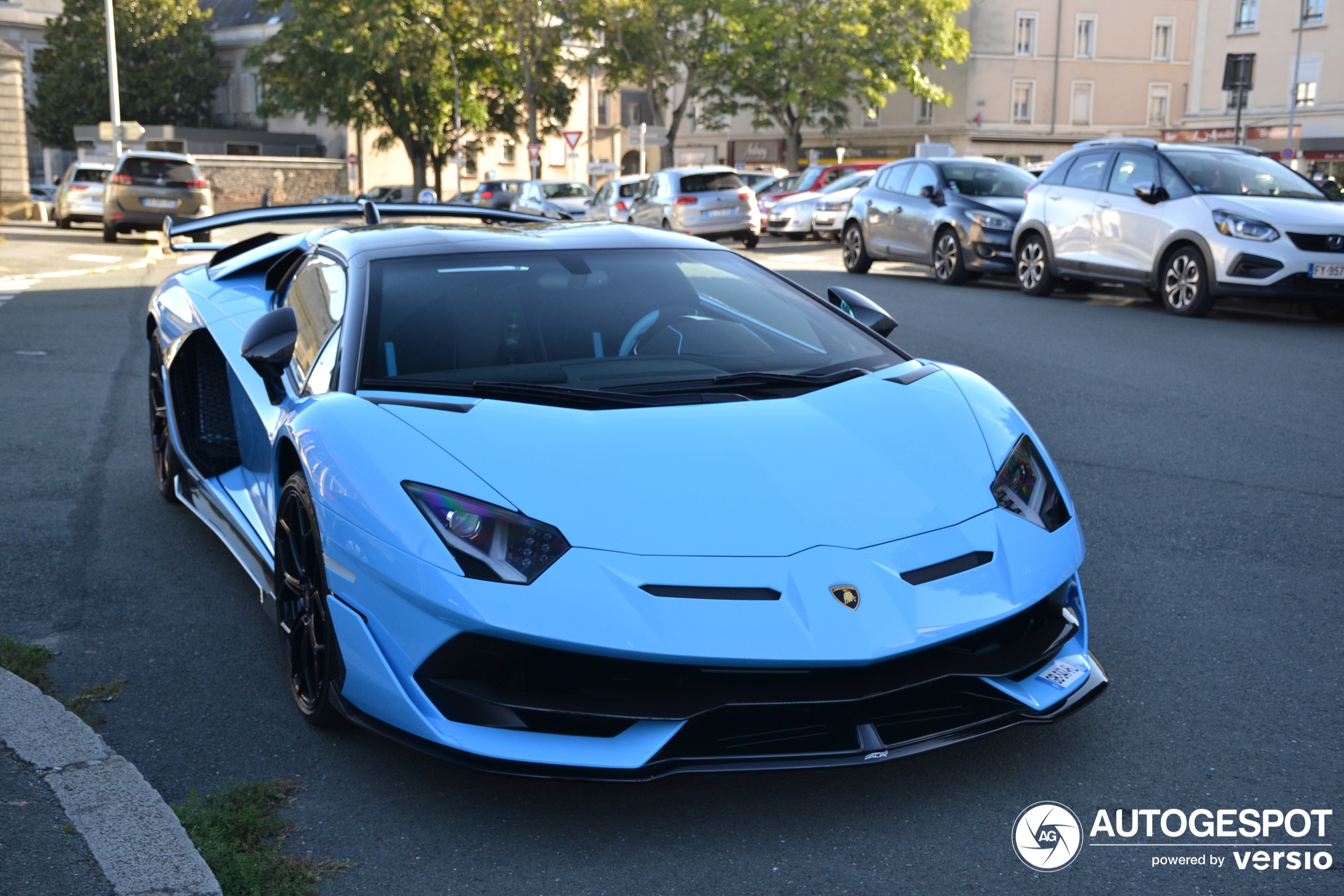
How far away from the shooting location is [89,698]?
142 inches

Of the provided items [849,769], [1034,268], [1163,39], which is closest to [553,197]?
[1034,268]

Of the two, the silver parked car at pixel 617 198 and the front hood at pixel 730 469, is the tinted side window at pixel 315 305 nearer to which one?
the front hood at pixel 730 469

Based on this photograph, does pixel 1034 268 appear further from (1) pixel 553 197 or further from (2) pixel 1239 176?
(1) pixel 553 197

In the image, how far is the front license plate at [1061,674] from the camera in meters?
3.02

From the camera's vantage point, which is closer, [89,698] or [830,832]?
[830,832]

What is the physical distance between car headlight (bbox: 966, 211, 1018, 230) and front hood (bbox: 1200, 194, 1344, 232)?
361cm

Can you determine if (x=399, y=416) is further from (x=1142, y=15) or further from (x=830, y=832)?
(x=1142, y=15)

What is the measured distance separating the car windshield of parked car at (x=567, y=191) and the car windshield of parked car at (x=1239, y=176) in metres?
19.5

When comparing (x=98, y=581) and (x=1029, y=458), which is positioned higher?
(x=1029, y=458)

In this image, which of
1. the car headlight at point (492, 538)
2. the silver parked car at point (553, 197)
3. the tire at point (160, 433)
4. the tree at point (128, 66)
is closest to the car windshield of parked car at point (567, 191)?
the silver parked car at point (553, 197)

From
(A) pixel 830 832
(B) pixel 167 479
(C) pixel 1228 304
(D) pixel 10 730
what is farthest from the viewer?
(C) pixel 1228 304

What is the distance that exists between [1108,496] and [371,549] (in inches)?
146

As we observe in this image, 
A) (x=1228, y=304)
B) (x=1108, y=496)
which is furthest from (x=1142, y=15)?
(x=1108, y=496)

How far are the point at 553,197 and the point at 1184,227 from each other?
20.6 metres
